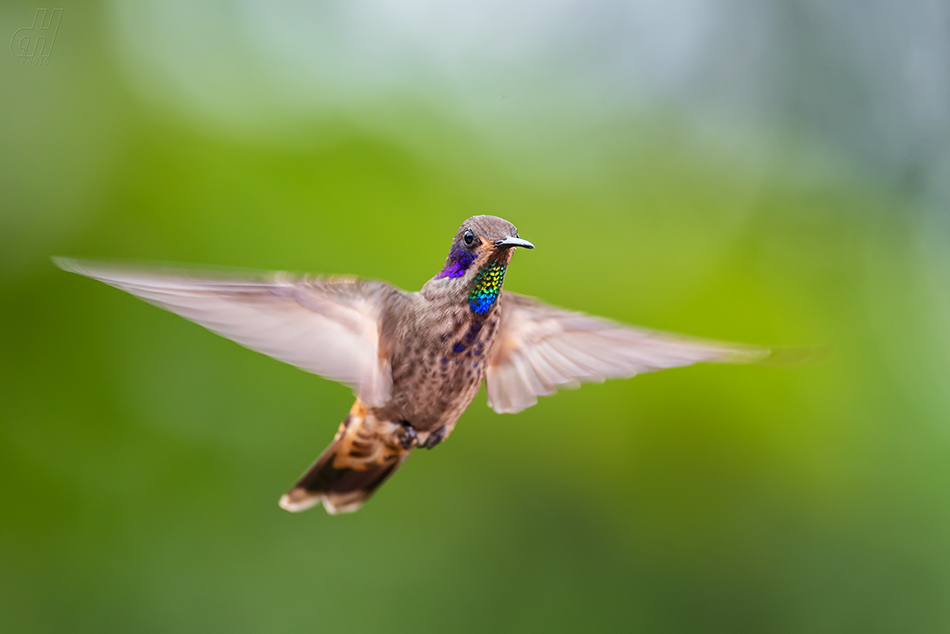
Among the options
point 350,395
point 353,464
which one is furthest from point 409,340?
point 350,395

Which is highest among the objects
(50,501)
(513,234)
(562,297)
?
(562,297)

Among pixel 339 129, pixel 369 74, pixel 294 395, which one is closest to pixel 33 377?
pixel 294 395

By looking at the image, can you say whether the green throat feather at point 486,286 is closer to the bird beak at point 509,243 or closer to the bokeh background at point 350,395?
the bird beak at point 509,243

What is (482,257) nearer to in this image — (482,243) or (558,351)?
(482,243)

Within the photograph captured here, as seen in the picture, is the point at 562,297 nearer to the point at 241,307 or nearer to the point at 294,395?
the point at 294,395

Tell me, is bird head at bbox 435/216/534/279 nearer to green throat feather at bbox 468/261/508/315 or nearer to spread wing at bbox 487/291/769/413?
green throat feather at bbox 468/261/508/315

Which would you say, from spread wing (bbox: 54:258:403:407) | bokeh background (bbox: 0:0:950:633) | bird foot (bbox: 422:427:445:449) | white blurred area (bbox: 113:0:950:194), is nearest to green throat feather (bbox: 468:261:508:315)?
spread wing (bbox: 54:258:403:407)

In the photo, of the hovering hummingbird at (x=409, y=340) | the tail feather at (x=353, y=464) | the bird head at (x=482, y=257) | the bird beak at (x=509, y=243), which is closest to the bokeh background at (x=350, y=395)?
the tail feather at (x=353, y=464)
